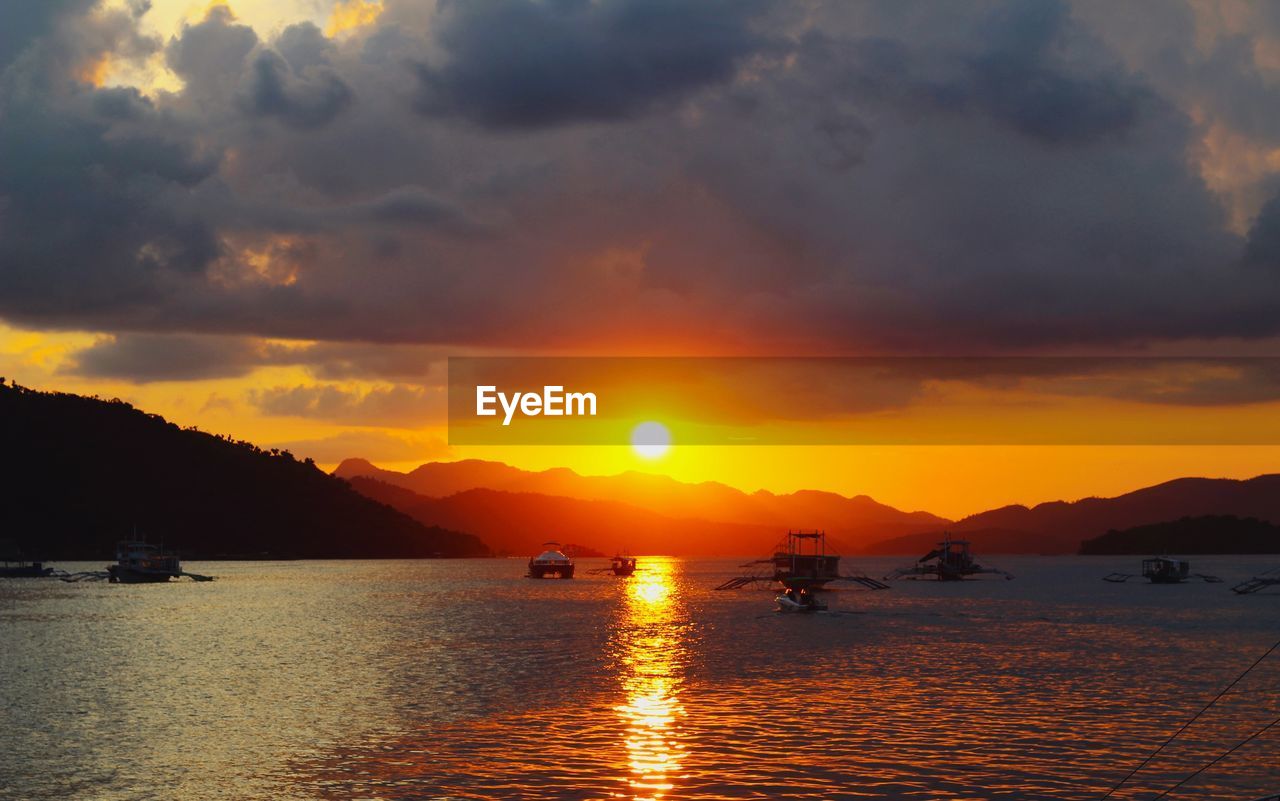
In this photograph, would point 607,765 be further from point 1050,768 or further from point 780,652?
point 780,652

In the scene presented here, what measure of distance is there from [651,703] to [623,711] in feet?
13.1

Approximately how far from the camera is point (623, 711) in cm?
6569

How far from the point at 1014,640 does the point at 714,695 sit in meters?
54.8

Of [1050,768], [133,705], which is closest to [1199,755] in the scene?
[1050,768]

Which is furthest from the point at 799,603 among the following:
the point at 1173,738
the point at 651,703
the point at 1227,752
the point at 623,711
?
the point at 1227,752

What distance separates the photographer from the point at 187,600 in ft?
645

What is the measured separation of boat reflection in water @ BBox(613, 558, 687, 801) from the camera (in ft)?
155

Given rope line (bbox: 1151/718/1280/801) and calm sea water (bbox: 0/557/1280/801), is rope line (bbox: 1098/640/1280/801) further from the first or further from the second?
calm sea water (bbox: 0/557/1280/801)

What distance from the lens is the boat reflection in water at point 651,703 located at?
47.3 meters

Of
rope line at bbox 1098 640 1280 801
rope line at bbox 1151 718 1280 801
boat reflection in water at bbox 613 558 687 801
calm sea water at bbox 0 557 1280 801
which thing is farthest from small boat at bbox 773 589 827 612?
rope line at bbox 1151 718 1280 801

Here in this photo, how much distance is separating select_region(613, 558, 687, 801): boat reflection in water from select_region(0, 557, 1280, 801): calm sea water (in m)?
0.31

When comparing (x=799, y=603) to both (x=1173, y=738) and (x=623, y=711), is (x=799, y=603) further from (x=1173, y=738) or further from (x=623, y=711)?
(x=1173, y=738)

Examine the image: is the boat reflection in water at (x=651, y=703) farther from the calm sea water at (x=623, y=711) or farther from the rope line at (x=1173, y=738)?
the rope line at (x=1173, y=738)

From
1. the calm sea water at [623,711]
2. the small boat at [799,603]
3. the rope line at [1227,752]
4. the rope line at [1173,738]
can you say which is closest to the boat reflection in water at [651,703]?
the calm sea water at [623,711]
